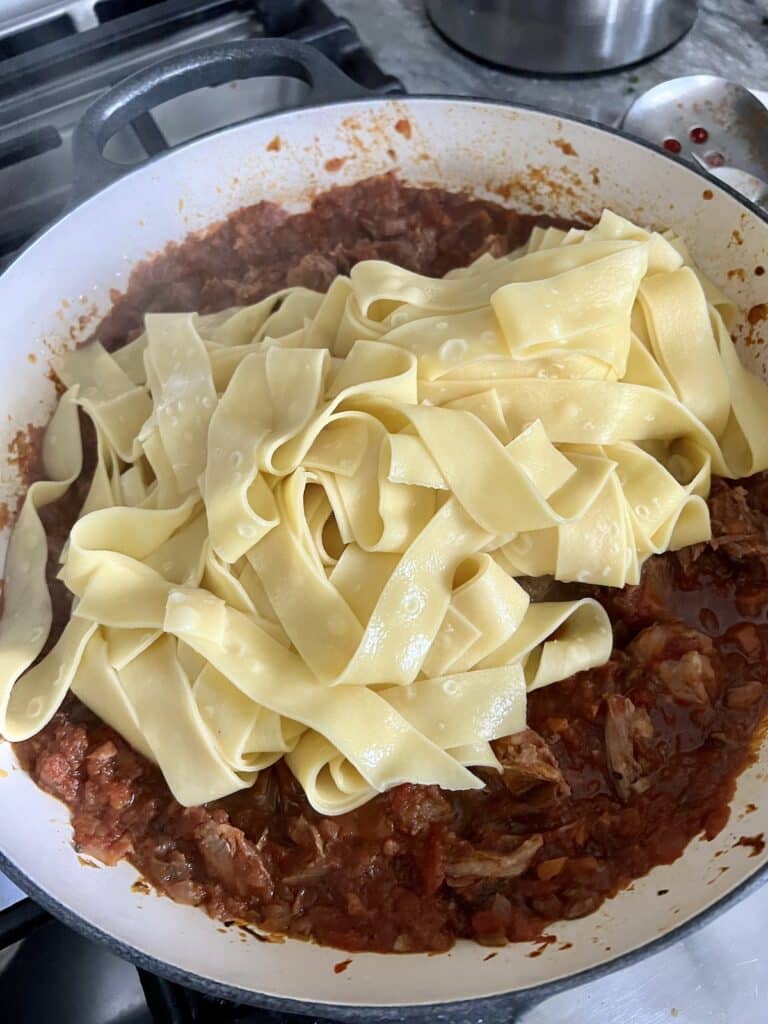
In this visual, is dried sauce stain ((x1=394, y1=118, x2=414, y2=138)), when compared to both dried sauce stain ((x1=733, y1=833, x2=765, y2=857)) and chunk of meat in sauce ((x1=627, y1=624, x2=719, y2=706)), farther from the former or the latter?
dried sauce stain ((x1=733, y1=833, x2=765, y2=857))

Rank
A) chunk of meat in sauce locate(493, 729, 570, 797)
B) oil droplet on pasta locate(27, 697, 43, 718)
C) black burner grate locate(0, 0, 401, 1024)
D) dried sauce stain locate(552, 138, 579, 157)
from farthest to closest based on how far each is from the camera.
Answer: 1. black burner grate locate(0, 0, 401, 1024)
2. dried sauce stain locate(552, 138, 579, 157)
3. oil droplet on pasta locate(27, 697, 43, 718)
4. chunk of meat in sauce locate(493, 729, 570, 797)

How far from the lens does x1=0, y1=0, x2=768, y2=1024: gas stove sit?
2.35 meters

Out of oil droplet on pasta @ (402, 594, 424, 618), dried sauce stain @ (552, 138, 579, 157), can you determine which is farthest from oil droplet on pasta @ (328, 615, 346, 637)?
dried sauce stain @ (552, 138, 579, 157)

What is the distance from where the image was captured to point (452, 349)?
110 inches

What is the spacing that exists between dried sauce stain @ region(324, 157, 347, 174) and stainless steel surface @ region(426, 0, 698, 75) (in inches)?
37.3

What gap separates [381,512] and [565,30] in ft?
7.39

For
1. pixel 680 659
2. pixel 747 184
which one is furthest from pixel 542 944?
pixel 747 184

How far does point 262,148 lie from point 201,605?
5.77ft

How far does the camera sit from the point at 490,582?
8.39 ft

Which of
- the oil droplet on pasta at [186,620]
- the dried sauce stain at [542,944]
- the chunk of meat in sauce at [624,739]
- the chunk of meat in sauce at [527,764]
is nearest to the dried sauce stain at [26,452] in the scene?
the oil droplet on pasta at [186,620]

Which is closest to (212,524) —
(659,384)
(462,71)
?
(659,384)

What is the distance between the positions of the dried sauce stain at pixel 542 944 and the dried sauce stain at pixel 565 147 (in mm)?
2461

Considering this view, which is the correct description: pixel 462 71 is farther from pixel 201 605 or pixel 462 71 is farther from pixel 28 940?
pixel 28 940

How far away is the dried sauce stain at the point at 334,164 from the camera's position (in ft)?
11.3
